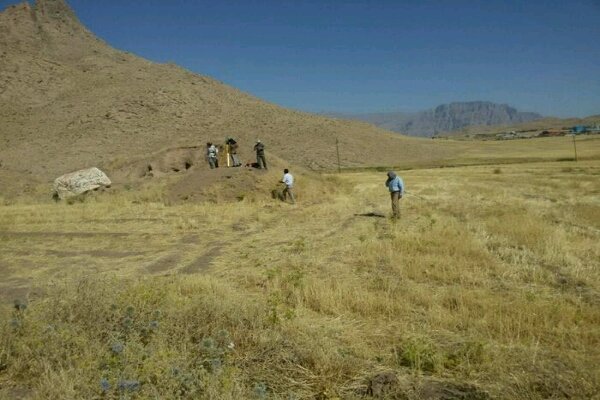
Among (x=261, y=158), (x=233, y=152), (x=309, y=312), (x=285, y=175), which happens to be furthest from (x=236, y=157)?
(x=309, y=312)

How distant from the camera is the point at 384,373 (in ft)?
17.3

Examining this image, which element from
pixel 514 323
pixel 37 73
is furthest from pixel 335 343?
pixel 37 73

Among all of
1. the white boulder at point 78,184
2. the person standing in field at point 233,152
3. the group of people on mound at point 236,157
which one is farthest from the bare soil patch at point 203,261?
the white boulder at point 78,184

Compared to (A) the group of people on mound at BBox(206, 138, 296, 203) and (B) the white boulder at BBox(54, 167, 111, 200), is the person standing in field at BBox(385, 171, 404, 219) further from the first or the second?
(B) the white boulder at BBox(54, 167, 111, 200)

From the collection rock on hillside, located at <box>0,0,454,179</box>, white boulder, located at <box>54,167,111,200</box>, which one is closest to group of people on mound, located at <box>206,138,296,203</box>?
white boulder, located at <box>54,167,111,200</box>

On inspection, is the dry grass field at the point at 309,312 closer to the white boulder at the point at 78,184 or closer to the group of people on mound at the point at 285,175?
the group of people on mound at the point at 285,175

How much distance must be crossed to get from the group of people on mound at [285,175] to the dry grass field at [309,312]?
151 cm

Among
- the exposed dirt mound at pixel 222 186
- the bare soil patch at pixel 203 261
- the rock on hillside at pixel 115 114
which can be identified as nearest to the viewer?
the bare soil patch at pixel 203 261

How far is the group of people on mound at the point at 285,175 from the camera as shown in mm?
16656

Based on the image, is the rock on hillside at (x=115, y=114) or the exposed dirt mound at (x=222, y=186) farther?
the rock on hillside at (x=115, y=114)

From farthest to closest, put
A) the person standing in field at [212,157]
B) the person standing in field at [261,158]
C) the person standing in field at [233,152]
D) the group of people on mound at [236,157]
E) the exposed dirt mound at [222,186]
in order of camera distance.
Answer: the person standing in field at [233,152], the person standing in field at [212,157], the person standing in field at [261,158], the group of people on mound at [236,157], the exposed dirt mound at [222,186]

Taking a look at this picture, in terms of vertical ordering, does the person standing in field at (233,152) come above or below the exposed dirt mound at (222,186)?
above

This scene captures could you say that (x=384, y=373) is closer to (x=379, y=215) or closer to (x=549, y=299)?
(x=549, y=299)

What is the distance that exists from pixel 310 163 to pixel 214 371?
47130 mm
